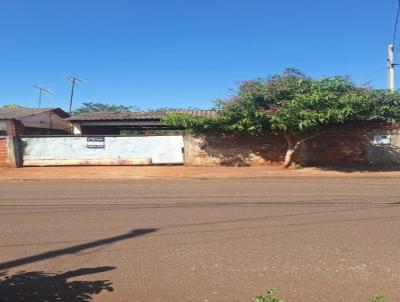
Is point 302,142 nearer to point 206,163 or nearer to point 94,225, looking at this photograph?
point 206,163

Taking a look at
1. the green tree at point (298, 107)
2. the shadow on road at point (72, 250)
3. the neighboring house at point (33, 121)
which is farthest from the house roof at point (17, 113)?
the shadow on road at point (72, 250)

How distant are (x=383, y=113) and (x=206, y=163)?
322 inches

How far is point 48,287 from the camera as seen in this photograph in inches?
203

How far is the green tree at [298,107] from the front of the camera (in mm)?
19234

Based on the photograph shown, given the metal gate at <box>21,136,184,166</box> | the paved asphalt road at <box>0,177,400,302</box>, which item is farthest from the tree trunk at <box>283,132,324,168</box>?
the paved asphalt road at <box>0,177,400,302</box>

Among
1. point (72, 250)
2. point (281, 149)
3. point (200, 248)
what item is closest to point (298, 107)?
point (281, 149)

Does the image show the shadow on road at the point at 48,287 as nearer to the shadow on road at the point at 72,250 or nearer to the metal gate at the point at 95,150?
the shadow on road at the point at 72,250

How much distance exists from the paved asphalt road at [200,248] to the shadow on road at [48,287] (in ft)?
0.04

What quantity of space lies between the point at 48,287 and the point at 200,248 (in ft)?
7.49

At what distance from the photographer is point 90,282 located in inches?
207

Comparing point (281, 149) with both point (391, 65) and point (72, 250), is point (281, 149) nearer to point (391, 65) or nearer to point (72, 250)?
point (391, 65)

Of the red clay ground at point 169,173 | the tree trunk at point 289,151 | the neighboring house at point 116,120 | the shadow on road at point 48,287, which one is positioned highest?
the neighboring house at point 116,120

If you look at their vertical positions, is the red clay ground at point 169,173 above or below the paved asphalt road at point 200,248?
above

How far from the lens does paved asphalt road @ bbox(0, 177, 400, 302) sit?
16.6ft
